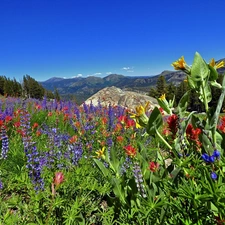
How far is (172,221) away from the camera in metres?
1.47

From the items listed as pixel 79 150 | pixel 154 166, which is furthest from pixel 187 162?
pixel 79 150

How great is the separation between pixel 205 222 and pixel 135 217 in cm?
56

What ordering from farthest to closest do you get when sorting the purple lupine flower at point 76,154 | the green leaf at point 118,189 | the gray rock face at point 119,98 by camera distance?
the gray rock face at point 119,98 < the purple lupine flower at point 76,154 < the green leaf at point 118,189

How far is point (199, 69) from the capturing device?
63.4 inches

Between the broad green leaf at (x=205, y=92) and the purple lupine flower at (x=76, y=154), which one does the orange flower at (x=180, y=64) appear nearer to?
the broad green leaf at (x=205, y=92)

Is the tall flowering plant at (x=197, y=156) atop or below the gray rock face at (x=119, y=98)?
atop

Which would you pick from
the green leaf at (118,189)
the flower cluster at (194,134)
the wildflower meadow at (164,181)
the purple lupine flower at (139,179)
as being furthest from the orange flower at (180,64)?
the green leaf at (118,189)

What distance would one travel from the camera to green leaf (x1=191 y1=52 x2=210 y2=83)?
63.4 inches

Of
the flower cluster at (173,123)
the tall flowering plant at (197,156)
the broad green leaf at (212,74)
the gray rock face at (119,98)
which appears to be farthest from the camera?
the gray rock face at (119,98)

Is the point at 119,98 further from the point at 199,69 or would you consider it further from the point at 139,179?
the point at 199,69

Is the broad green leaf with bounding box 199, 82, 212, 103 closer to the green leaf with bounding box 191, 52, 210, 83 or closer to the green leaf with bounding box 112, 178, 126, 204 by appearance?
the green leaf with bounding box 191, 52, 210, 83

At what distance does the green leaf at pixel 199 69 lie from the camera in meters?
1.61

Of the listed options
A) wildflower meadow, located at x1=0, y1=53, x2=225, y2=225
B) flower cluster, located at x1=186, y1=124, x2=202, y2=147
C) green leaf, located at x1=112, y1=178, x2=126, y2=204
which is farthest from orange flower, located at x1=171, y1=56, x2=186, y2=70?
green leaf, located at x1=112, y1=178, x2=126, y2=204

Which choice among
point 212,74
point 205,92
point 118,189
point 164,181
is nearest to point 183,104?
point 205,92
